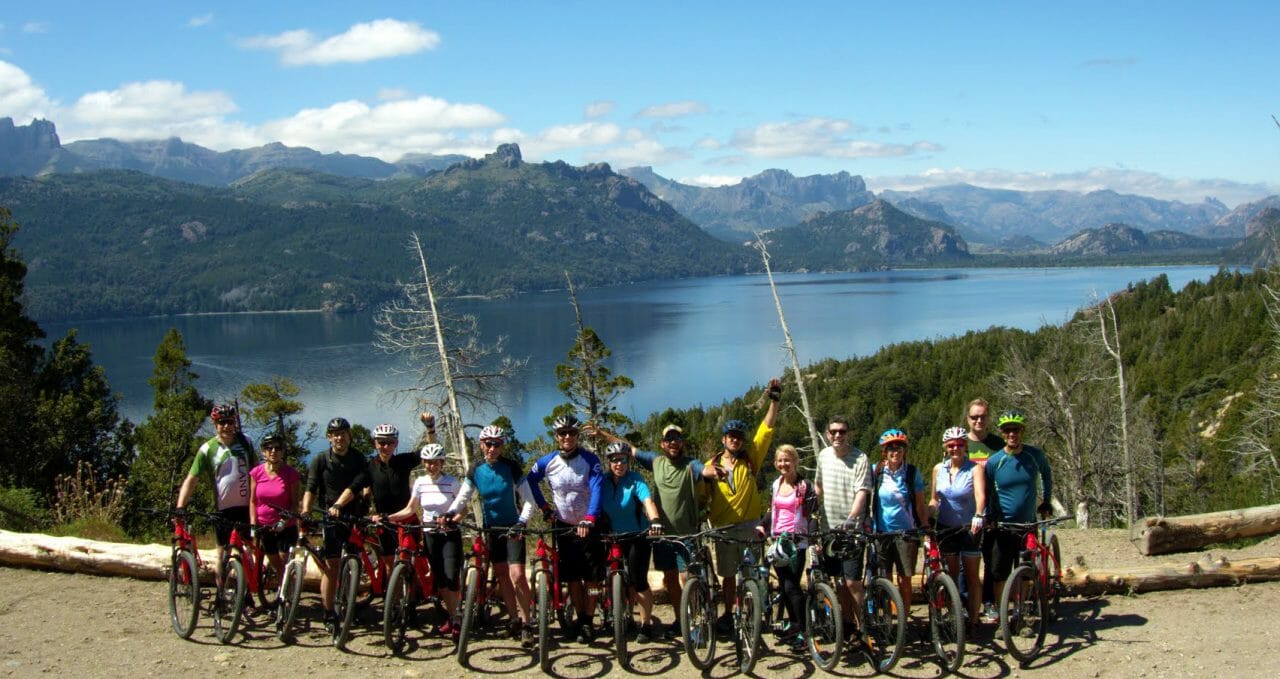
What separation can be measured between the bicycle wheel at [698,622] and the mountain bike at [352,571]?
7.76 ft

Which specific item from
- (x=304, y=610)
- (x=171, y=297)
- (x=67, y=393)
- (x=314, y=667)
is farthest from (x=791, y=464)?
(x=171, y=297)

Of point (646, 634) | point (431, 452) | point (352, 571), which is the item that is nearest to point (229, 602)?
point (352, 571)

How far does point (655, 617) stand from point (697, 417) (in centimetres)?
5165

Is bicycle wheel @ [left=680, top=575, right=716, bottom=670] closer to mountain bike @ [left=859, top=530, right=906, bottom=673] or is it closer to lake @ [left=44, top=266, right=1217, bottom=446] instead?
mountain bike @ [left=859, top=530, right=906, bottom=673]

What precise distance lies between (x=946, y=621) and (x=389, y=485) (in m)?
4.17

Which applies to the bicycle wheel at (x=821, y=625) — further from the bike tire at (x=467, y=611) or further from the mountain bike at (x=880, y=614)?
the bike tire at (x=467, y=611)

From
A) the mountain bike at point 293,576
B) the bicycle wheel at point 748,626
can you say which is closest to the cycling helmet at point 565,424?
the bicycle wheel at point 748,626

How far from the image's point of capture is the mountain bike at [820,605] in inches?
241

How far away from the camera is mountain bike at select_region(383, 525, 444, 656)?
252 inches

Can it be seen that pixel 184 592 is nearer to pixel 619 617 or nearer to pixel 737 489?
pixel 619 617

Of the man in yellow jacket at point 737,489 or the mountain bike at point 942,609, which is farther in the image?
the man in yellow jacket at point 737,489

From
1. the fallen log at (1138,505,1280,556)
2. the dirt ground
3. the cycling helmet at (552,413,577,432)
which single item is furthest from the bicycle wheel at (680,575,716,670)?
the fallen log at (1138,505,1280,556)

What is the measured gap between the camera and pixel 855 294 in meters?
196

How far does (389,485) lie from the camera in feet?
22.5
